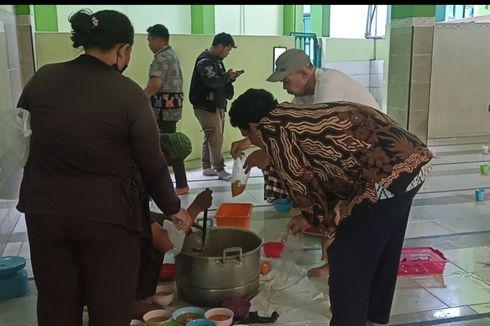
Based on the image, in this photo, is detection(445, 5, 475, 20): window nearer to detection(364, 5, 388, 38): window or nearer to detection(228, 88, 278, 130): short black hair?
detection(364, 5, 388, 38): window

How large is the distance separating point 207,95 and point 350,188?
3030mm

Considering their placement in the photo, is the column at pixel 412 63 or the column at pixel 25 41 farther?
the column at pixel 412 63

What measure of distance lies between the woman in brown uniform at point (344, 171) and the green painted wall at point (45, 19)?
16.9ft

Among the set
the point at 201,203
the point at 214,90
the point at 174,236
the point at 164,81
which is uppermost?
the point at 164,81

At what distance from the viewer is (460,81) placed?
6930 mm

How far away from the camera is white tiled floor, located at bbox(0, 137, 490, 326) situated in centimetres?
232

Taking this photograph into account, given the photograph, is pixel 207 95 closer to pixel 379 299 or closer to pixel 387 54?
pixel 387 54

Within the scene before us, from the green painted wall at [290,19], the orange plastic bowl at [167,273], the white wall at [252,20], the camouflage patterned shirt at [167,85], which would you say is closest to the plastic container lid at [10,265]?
the orange plastic bowl at [167,273]

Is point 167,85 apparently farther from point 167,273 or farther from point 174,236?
point 174,236

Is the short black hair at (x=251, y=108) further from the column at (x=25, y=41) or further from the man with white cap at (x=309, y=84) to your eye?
the column at (x=25, y=41)

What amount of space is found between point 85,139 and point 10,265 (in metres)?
1.42

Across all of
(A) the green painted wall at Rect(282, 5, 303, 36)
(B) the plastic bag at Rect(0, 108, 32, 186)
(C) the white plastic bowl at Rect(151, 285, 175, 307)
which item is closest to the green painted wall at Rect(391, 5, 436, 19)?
(A) the green painted wall at Rect(282, 5, 303, 36)

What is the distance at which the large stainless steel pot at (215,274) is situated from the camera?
227 centimetres

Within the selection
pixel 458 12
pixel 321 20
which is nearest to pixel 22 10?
pixel 321 20
